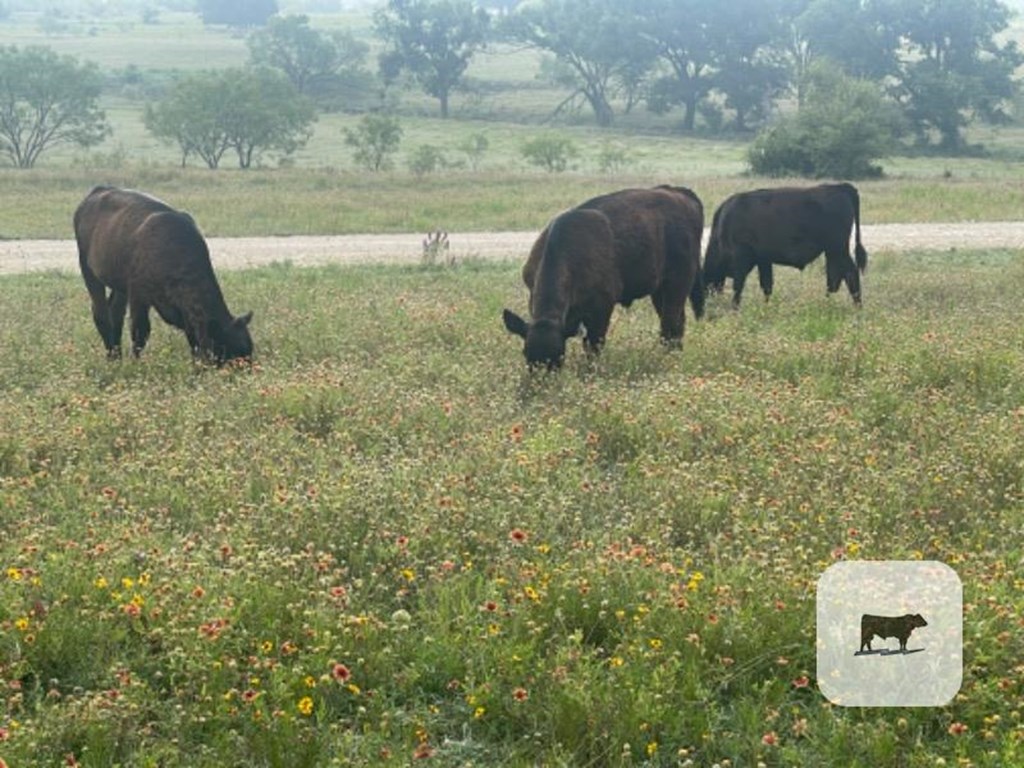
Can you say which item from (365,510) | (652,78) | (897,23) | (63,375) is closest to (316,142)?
(652,78)

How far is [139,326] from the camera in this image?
38.0ft

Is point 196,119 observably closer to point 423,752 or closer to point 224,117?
point 224,117

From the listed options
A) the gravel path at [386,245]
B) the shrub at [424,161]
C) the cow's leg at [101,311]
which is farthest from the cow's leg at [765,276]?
the shrub at [424,161]

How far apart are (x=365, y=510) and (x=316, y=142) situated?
197 feet

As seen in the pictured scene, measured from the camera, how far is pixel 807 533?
19.7ft

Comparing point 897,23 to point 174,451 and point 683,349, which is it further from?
point 174,451

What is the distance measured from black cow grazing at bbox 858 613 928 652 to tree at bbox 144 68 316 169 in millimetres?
49986

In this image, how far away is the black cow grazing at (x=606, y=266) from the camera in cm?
1027

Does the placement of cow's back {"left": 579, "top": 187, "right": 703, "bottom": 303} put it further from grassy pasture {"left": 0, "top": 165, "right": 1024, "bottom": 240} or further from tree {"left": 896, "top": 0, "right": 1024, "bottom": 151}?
tree {"left": 896, "top": 0, "right": 1024, "bottom": 151}

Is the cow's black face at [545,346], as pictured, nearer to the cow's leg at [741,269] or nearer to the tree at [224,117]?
the cow's leg at [741,269]

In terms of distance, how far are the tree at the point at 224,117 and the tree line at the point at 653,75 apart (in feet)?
0.23

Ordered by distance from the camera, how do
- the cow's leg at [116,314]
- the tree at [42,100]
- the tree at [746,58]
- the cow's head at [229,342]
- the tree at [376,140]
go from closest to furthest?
the cow's head at [229,342], the cow's leg at [116,314], the tree at [376,140], the tree at [42,100], the tree at [746,58]

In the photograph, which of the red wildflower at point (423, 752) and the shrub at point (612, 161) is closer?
the red wildflower at point (423, 752)

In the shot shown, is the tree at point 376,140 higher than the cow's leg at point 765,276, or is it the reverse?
the tree at point 376,140
